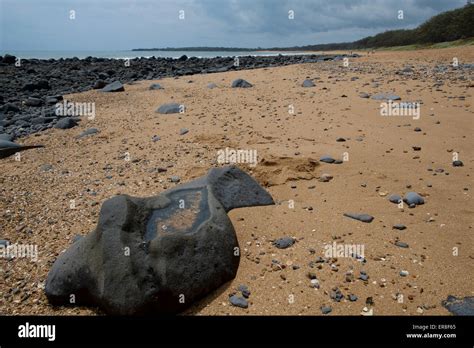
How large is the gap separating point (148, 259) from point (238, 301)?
2.72ft

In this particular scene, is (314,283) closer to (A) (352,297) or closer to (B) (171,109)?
(A) (352,297)

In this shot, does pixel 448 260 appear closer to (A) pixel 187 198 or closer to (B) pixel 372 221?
(B) pixel 372 221

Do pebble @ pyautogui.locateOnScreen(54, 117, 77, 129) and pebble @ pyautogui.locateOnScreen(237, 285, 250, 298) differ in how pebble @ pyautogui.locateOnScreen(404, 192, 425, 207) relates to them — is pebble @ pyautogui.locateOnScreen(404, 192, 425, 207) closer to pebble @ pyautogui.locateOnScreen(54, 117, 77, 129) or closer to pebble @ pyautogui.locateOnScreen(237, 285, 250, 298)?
pebble @ pyautogui.locateOnScreen(237, 285, 250, 298)

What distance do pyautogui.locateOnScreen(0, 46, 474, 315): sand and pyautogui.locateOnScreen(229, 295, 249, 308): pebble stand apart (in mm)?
43

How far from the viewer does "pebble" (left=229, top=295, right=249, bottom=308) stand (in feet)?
10.5

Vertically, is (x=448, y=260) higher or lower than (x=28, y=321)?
higher

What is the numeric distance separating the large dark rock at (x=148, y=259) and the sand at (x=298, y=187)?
0.16m

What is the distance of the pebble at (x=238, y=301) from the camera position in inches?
126

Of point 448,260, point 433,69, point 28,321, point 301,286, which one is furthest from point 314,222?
point 433,69

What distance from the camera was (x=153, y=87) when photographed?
14312 millimetres

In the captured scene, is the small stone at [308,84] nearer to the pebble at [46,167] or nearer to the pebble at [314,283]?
the pebble at [46,167]

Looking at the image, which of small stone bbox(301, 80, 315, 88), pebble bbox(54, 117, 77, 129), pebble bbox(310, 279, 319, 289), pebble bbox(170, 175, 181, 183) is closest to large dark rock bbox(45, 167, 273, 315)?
pebble bbox(310, 279, 319, 289)

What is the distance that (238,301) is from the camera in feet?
10.6

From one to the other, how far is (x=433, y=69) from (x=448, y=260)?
11.4m
